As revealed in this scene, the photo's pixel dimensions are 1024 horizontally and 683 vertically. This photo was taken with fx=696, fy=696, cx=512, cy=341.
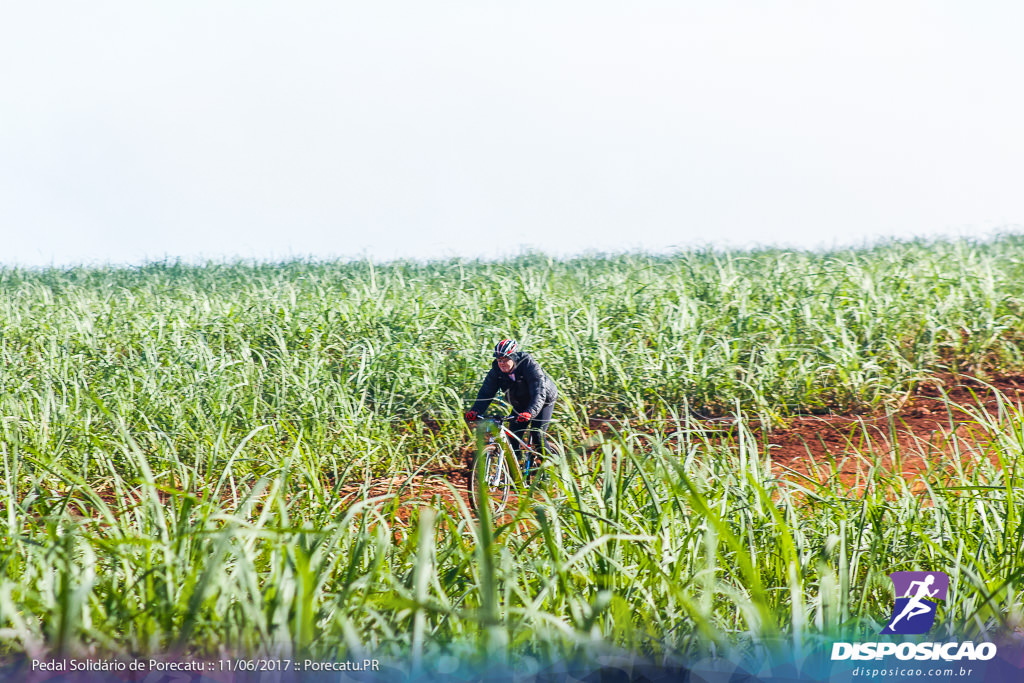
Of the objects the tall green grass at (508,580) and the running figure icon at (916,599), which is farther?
the running figure icon at (916,599)

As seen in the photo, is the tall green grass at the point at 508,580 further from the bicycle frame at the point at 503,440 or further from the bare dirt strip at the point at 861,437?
the bare dirt strip at the point at 861,437

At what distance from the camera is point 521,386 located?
17.9 feet

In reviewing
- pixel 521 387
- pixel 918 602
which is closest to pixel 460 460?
pixel 521 387

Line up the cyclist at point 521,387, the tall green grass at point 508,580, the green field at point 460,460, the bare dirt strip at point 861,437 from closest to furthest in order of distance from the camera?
the tall green grass at point 508,580 < the green field at point 460,460 < the bare dirt strip at point 861,437 < the cyclist at point 521,387

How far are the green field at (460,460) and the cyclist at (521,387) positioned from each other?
1.39 ft

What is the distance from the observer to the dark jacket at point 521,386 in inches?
207

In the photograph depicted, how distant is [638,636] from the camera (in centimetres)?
208

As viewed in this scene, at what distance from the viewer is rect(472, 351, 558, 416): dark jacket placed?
17.3 feet

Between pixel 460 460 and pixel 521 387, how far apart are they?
0.84 metres

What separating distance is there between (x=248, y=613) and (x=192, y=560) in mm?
626

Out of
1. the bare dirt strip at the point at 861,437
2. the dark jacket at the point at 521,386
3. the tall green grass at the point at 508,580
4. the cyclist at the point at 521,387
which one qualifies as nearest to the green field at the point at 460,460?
the tall green grass at the point at 508,580

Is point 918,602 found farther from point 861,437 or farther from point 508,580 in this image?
point 861,437

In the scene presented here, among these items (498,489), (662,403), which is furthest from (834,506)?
(662,403)

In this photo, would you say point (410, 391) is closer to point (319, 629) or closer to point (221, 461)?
point (221, 461)
